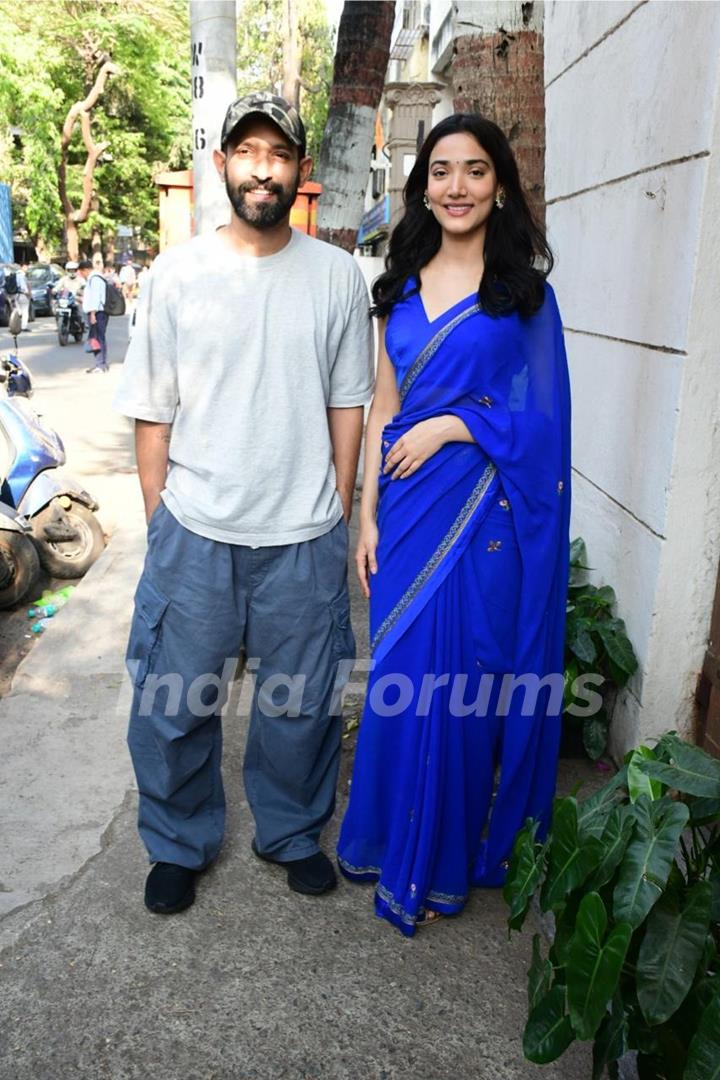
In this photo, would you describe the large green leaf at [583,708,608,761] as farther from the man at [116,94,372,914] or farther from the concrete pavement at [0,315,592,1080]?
the man at [116,94,372,914]

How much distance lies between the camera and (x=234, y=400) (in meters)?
2.52

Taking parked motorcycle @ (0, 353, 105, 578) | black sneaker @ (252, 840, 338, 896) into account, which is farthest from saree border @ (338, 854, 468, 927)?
parked motorcycle @ (0, 353, 105, 578)

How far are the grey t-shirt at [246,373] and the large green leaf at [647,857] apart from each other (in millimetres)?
1141

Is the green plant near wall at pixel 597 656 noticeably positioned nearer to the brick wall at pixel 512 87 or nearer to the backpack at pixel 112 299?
the brick wall at pixel 512 87

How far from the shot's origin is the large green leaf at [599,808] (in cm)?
200

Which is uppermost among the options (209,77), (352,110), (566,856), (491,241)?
(209,77)

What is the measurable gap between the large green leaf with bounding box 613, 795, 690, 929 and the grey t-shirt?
1.14 m

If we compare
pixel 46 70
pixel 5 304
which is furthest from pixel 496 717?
pixel 46 70

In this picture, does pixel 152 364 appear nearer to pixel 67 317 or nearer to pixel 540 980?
pixel 540 980

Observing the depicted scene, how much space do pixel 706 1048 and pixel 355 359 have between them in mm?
1725

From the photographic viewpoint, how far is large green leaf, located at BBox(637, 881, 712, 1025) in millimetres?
1711

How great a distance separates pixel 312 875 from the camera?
2881 millimetres

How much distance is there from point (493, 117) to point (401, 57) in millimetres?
15588

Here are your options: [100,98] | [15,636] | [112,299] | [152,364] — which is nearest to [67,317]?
[112,299]
